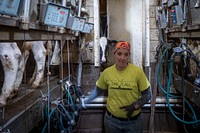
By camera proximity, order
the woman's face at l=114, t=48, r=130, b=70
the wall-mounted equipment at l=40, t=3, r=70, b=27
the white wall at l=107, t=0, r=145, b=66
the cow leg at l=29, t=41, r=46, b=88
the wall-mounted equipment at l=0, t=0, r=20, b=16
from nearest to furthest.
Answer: the wall-mounted equipment at l=0, t=0, r=20, b=16 → the wall-mounted equipment at l=40, t=3, r=70, b=27 → the woman's face at l=114, t=48, r=130, b=70 → the cow leg at l=29, t=41, r=46, b=88 → the white wall at l=107, t=0, r=145, b=66

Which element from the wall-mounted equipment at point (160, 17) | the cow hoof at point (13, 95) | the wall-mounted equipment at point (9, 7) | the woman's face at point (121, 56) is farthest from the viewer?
the wall-mounted equipment at point (160, 17)

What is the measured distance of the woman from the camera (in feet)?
6.27

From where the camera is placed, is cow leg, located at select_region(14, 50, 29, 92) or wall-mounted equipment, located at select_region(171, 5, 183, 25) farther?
wall-mounted equipment, located at select_region(171, 5, 183, 25)

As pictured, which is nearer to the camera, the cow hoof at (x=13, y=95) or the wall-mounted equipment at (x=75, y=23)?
the cow hoof at (x=13, y=95)

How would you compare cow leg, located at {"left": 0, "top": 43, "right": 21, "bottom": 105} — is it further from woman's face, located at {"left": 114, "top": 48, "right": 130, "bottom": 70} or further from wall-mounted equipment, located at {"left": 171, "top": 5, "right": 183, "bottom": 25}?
wall-mounted equipment, located at {"left": 171, "top": 5, "right": 183, "bottom": 25}

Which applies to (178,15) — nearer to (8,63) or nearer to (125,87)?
(125,87)

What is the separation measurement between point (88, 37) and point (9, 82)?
2555mm

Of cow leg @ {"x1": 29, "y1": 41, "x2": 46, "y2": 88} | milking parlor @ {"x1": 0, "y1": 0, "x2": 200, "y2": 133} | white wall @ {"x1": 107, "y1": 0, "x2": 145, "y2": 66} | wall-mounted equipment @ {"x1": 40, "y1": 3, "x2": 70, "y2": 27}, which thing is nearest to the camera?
wall-mounted equipment @ {"x1": 40, "y1": 3, "x2": 70, "y2": 27}

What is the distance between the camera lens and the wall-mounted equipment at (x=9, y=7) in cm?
113

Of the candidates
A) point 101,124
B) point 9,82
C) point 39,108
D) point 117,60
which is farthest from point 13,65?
point 101,124

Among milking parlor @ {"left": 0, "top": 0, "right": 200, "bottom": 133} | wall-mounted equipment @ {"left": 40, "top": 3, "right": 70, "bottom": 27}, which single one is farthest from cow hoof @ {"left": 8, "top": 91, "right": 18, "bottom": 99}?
wall-mounted equipment @ {"left": 40, "top": 3, "right": 70, "bottom": 27}

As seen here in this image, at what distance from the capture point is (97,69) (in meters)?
4.27

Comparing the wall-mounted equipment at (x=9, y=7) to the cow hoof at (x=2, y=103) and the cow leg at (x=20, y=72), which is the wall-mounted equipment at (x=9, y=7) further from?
the cow leg at (x=20, y=72)

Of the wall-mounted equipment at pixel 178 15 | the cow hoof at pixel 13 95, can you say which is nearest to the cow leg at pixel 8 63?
the cow hoof at pixel 13 95
